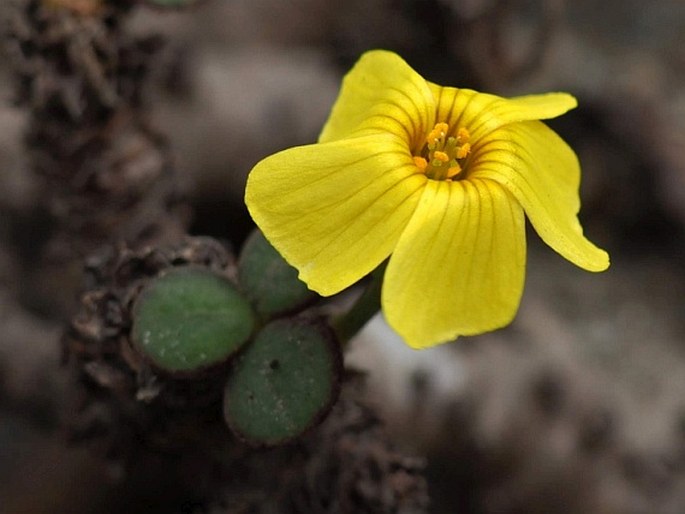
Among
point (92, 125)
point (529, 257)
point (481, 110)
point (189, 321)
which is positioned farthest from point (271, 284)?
point (529, 257)

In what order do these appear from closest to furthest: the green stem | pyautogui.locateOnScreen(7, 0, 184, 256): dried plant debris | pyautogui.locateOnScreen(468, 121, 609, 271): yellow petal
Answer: pyautogui.locateOnScreen(468, 121, 609, 271): yellow petal < the green stem < pyautogui.locateOnScreen(7, 0, 184, 256): dried plant debris

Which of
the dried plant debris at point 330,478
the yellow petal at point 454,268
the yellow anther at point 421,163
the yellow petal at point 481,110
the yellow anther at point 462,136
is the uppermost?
the yellow petal at point 481,110

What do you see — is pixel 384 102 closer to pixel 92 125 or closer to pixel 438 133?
pixel 438 133

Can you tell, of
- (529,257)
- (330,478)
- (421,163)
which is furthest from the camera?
(529,257)

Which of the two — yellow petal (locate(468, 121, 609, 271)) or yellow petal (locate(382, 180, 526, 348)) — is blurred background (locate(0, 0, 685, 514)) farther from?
yellow petal (locate(382, 180, 526, 348))

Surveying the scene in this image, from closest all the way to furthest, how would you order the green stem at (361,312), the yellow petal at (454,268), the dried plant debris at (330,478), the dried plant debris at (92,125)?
the yellow petal at (454,268)
the green stem at (361,312)
the dried plant debris at (330,478)
the dried plant debris at (92,125)

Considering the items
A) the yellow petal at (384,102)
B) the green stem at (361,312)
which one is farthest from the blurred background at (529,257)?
the yellow petal at (384,102)

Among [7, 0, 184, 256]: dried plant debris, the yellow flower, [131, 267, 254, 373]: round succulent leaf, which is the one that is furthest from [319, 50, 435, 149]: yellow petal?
[7, 0, 184, 256]: dried plant debris

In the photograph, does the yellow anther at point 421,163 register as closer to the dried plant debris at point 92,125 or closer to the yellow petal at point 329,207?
the yellow petal at point 329,207
